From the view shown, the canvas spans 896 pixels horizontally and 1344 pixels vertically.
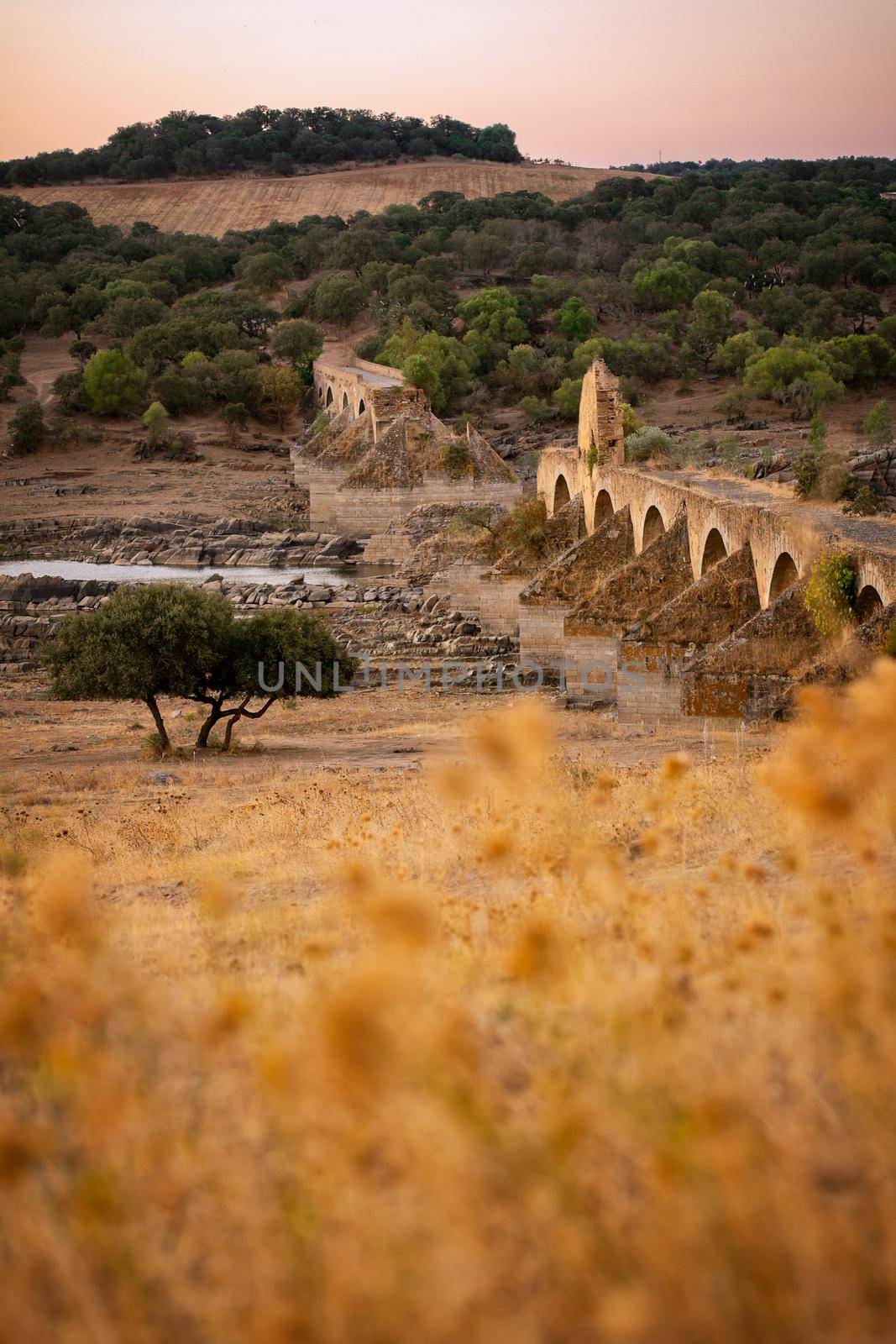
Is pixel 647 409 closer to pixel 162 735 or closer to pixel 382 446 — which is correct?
pixel 382 446

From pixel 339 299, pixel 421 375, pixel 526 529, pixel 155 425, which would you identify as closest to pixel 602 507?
pixel 526 529

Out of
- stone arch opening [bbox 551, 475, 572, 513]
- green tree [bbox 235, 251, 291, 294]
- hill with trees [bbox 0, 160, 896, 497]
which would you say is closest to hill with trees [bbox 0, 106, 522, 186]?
hill with trees [bbox 0, 160, 896, 497]

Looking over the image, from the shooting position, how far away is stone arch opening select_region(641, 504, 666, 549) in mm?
22766

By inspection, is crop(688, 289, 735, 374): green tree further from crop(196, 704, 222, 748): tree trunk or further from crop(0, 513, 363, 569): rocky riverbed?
crop(196, 704, 222, 748): tree trunk

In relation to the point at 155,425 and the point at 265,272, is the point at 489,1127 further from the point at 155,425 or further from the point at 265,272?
the point at 265,272

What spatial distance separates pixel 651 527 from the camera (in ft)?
75.9

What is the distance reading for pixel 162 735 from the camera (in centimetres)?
1709

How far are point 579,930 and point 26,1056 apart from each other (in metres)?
1.99

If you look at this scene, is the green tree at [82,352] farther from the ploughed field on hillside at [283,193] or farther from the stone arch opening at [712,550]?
the stone arch opening at [712,550]

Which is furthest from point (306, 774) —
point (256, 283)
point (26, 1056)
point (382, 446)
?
point (256, 283)

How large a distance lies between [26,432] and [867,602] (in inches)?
1949

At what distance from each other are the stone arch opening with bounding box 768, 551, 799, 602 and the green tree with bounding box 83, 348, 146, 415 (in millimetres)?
50251

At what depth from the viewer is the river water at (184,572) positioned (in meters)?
37.9

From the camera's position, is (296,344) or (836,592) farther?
(296,344)
